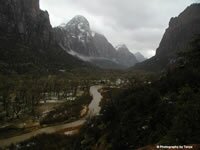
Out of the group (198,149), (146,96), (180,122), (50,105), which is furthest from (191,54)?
(50,105)

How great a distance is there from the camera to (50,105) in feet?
397

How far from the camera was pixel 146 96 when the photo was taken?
4500 cm

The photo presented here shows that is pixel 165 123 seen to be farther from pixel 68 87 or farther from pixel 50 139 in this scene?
pixel 68 87

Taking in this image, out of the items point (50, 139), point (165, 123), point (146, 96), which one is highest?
point (146, 96)

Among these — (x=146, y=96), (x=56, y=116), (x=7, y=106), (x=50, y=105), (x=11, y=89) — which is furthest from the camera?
(x=11, y=89)

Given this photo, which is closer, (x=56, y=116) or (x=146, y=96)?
(x=146, y=96)

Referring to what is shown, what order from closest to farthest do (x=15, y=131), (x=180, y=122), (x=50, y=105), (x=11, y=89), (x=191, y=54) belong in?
(x=180, y=122) < (x=191, y=54) < (x=15, y=131) < (x=50, y=105) < (x=11, y=89)

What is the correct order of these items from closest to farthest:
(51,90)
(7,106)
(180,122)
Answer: (180,122)
(7,106)
(51,90)

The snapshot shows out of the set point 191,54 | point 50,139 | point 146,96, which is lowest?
point 50,139

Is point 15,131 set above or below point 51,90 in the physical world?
below

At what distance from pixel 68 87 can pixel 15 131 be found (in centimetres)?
9856

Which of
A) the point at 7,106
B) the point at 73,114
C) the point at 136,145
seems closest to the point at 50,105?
the point at 7,106

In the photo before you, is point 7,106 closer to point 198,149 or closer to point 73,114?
point 73,114

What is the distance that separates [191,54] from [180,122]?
37.2 m
